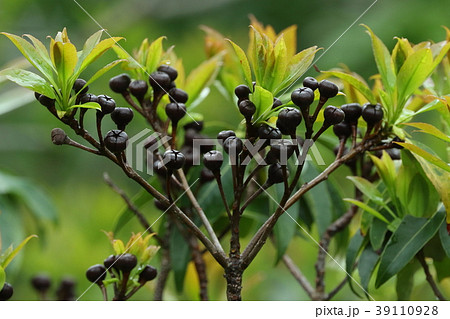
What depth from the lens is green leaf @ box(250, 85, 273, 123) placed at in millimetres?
1045

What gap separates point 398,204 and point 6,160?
2946 mm

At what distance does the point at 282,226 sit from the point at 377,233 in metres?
0.25

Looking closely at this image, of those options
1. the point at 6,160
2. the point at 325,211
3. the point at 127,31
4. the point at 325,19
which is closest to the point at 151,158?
the point at 325,211

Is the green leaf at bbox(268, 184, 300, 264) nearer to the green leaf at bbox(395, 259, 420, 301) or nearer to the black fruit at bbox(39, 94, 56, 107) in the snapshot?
the green leaf at bbox(395, 259, 420, 301)

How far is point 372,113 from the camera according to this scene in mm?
1151

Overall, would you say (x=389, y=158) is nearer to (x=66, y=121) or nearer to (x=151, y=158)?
(x=151, y=158)

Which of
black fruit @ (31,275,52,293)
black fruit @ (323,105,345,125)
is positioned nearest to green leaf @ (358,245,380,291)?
black fruit @ (323,105,345,125)

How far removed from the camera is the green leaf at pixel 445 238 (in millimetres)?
1237

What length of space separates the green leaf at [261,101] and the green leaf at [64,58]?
12.3 inches

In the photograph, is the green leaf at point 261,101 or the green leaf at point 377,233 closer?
the green leaf at point 261,101

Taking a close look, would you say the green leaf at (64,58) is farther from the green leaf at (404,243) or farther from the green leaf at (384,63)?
the green leaf at (404,243)

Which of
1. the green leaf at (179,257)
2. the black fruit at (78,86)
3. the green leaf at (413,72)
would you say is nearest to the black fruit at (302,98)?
the green leaf at (413,72)

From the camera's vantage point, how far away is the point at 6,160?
376 cm

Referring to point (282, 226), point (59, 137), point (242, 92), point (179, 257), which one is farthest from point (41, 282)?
point (242, 92)
